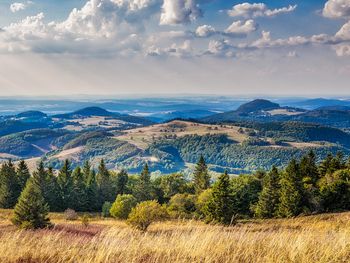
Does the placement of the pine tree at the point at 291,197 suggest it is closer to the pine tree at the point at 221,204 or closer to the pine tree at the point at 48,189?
the pine tree at the point at 221,204

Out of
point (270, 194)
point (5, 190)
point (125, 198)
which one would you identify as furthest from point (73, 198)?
point (270, 194)

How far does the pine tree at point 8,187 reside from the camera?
113 m

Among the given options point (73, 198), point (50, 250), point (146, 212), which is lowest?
point (73, 198)

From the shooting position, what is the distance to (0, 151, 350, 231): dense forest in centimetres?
7206

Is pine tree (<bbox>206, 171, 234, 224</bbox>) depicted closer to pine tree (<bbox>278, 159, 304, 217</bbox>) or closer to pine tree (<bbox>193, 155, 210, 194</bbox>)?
pine tree (<bbox>278, 159, 304, 217</bbox>)

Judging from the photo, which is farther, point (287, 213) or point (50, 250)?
point (287, 213)

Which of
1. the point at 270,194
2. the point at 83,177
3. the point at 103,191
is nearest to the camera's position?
the point at 270,194

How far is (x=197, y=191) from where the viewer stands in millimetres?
130250

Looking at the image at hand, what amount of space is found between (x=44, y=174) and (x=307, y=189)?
8300 centimetres

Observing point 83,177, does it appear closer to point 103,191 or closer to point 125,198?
point 103,191

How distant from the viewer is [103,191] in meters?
124

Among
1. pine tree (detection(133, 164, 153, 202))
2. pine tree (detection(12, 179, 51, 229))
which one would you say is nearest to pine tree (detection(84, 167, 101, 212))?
pine tree (detection(133, 164, 153, 202))

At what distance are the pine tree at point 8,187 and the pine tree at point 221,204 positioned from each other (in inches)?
2830

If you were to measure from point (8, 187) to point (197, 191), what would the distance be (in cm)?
6440
